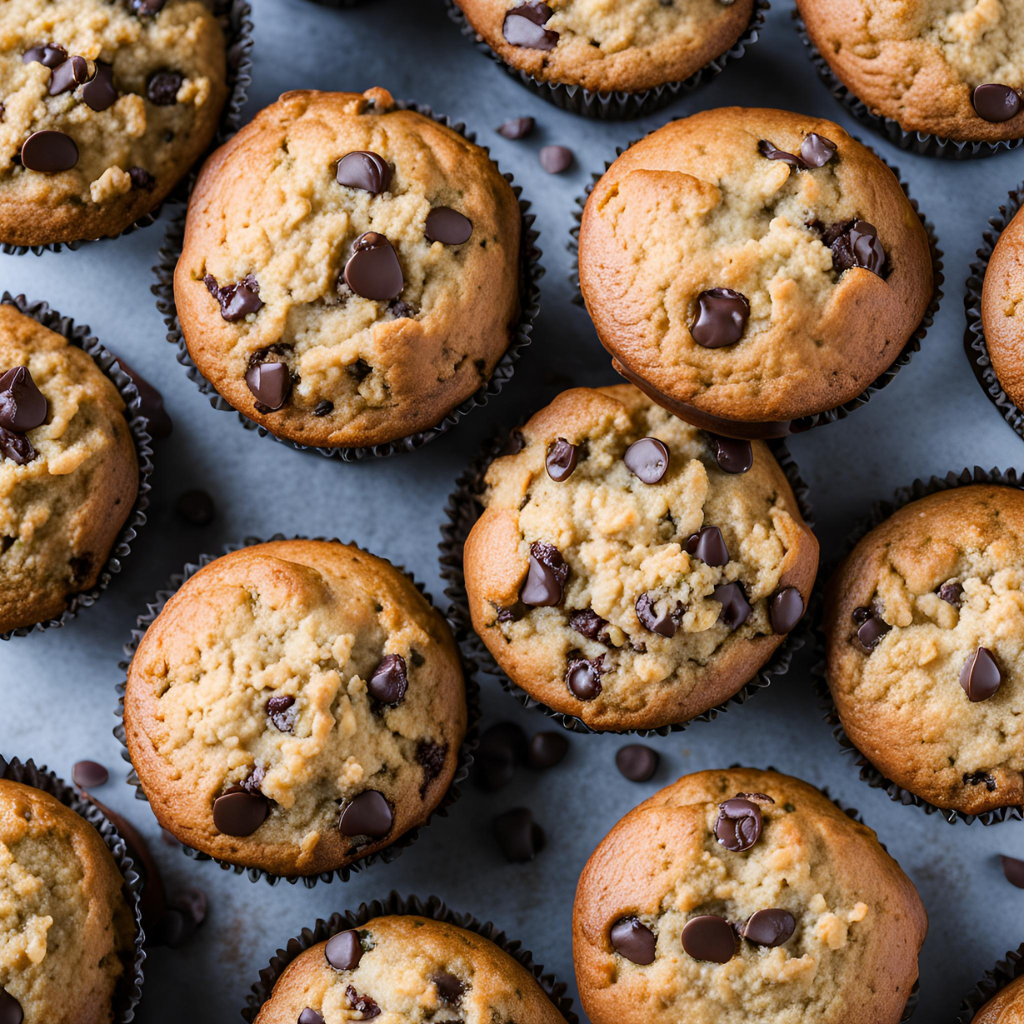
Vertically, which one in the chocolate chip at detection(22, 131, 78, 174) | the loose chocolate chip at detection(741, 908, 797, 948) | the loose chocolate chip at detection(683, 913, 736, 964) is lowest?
the loose chocolate chip at detection(683, 913, 736, 964)

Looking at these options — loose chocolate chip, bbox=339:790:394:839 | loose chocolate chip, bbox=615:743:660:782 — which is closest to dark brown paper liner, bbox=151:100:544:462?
loose chocolate chip, bbox=339:790:394:839

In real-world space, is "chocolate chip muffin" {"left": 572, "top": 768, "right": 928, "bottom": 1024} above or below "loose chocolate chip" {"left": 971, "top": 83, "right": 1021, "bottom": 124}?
below

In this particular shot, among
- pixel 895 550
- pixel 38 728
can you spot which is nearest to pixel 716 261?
pixel 895 550

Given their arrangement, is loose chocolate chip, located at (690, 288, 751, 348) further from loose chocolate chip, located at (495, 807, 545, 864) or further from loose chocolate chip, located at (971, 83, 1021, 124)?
loose chocolate chip, located at (495, 807, 545, 864)

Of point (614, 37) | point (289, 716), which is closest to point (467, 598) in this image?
point (289, 716)

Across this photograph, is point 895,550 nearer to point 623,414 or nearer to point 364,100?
point 623,414

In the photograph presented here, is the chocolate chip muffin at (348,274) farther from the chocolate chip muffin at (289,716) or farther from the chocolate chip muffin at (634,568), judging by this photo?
the chocolate chip muffin at (289,716)
